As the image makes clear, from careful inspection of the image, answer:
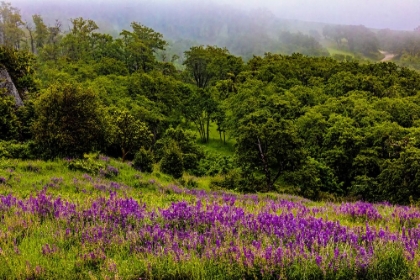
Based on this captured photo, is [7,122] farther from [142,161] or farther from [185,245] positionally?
[185,245]

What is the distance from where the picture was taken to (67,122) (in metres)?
20.8

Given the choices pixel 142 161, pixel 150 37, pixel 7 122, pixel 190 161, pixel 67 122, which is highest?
pixel 150 37

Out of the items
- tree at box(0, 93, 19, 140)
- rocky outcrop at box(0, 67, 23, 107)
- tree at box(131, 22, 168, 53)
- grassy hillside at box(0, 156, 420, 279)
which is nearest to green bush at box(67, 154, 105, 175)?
tree at box(0, 93, 19, 140)

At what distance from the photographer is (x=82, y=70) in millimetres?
65562

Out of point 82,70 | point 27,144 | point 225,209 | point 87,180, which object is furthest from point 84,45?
point 225,209

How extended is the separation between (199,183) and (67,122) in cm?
1088

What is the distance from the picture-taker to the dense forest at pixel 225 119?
2188cm

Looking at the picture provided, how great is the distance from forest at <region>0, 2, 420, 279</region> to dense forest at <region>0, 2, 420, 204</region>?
204 mm

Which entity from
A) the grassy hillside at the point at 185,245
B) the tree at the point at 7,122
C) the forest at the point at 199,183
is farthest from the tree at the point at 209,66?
the grassy hillside at the point at 185,245

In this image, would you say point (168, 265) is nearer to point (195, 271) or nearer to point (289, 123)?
point (195, 271)

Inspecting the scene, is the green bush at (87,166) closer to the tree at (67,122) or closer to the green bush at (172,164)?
the tree at (67,122)

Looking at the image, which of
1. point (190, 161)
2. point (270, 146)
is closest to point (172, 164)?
point (270, 146)

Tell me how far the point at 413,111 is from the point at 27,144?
57.6 metres

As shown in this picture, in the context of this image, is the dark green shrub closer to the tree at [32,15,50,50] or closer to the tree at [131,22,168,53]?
the tree at [131,22,168,53]
